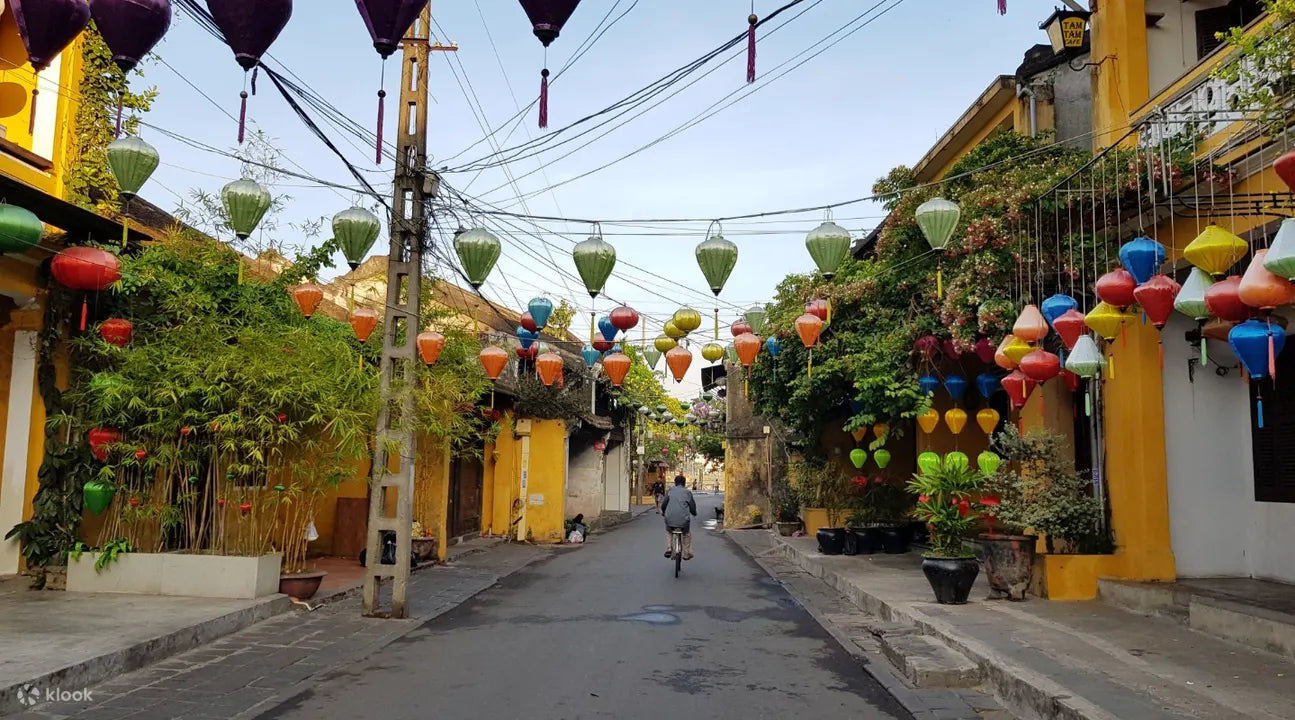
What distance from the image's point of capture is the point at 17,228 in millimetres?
8719

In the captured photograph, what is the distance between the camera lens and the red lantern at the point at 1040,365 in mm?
10109

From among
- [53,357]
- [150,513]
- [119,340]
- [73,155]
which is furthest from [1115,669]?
[73,155]

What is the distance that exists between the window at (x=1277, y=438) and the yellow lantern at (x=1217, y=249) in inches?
171

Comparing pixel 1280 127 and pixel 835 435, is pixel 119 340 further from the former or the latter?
pixel 835 435

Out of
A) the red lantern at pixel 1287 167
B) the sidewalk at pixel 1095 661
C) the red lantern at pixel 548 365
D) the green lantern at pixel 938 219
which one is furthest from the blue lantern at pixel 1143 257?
the red lantern at pixel 548 365

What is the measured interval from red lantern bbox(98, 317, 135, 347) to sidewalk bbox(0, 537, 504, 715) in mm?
2963

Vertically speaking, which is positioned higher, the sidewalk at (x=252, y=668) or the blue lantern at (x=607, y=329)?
the blue lantern at (x=607, y=329)

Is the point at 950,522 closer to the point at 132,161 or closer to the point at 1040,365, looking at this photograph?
the point at 1040,365

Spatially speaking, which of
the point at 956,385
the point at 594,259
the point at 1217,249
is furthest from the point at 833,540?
the point at 1217,249

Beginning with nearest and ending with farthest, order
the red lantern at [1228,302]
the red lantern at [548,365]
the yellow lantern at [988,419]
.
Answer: the red lantern at [1228,302] < the red lantern at [548,365] < the yellow lantern at [988,419]

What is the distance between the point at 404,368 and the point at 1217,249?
28.2 ft

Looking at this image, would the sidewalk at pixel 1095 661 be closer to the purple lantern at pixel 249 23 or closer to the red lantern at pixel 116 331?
the purple lantern at pixel 249 23

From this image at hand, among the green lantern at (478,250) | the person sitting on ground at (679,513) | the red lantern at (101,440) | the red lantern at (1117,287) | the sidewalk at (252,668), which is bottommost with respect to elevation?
the sidewalk at (252,668)

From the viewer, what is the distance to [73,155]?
42.1ft
